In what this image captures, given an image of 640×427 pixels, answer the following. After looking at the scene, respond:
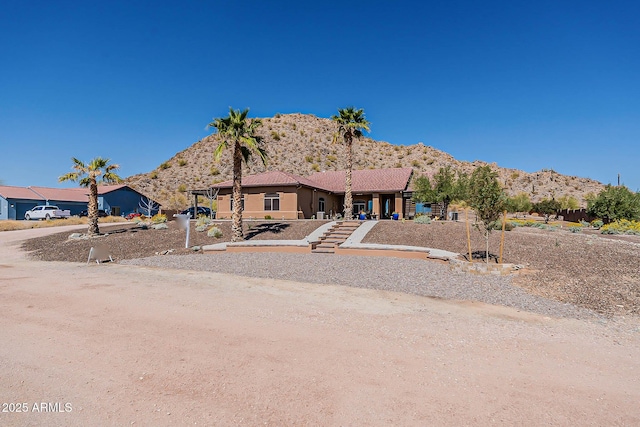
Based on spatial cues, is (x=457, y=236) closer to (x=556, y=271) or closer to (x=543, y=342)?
(x=556, y=271)

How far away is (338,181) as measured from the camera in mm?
39375

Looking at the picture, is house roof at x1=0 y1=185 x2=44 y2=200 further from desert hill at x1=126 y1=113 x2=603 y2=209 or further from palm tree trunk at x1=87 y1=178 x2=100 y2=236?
palm tree trunk at x1=87 y1=178 x2=100 y2=236

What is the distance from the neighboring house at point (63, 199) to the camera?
146 ft

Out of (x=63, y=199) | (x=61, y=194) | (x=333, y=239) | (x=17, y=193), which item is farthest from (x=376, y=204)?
(x=17, y=193)

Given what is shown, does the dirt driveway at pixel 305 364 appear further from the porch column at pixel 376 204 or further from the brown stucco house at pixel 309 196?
the porch column at pixel 376 204

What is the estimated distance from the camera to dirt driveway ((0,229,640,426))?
→ 12.0 feet

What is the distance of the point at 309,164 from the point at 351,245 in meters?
53.0

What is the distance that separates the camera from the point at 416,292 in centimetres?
955

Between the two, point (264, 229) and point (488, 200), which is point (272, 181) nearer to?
point (264, 229)

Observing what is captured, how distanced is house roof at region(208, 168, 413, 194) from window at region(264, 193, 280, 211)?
1066 mm

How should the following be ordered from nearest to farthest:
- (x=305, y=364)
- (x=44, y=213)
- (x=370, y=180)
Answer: (x=305, y=364) < (x=370, y=180) < (x=44, y=213)

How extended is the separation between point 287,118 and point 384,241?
72.2 m

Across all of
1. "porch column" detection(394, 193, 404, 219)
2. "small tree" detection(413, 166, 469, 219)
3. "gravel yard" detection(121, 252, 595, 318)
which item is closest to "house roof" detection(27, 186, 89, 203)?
"gravel yard" detection(121, 252, 595, 318)

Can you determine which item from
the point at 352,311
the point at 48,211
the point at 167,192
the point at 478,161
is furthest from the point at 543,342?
the point at 478,161
